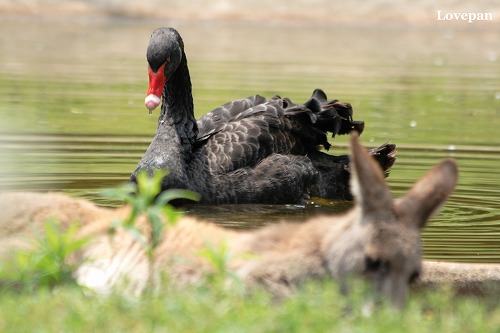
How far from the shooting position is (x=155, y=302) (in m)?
4.12

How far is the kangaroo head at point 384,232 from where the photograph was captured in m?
4.43

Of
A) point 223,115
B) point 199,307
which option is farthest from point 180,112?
point 199,307

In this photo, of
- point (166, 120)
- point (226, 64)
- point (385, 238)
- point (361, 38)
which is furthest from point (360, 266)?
point (361, 38)

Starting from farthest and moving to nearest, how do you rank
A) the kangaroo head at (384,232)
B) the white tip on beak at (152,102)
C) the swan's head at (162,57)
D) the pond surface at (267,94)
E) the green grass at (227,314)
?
the swan's head at (162,57) < the white tip on beak at (152,102) < the pond surface at (267,94) < the kangaroo head at (384,232) < the green grass at (227,314)

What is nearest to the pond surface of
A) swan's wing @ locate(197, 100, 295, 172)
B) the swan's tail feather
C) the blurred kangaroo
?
swan's wing @ locate(197, 100, 295, 172)

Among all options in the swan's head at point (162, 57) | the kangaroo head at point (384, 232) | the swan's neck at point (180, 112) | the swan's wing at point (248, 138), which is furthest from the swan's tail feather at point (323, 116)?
the kangaroo head at point (384, 232)

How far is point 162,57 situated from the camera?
34.4 ft

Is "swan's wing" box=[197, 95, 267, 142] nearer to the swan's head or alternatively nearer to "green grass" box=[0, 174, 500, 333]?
the swan's head

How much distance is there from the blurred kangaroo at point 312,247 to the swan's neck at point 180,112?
512cm

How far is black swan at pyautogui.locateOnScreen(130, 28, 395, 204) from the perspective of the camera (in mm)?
9914

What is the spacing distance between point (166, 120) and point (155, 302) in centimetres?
678

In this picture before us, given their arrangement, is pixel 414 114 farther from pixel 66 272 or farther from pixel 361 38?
pixel 361 38

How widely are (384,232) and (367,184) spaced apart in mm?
194

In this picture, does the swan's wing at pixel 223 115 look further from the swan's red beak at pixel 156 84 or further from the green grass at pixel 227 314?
the green grass at pixel 227 314
